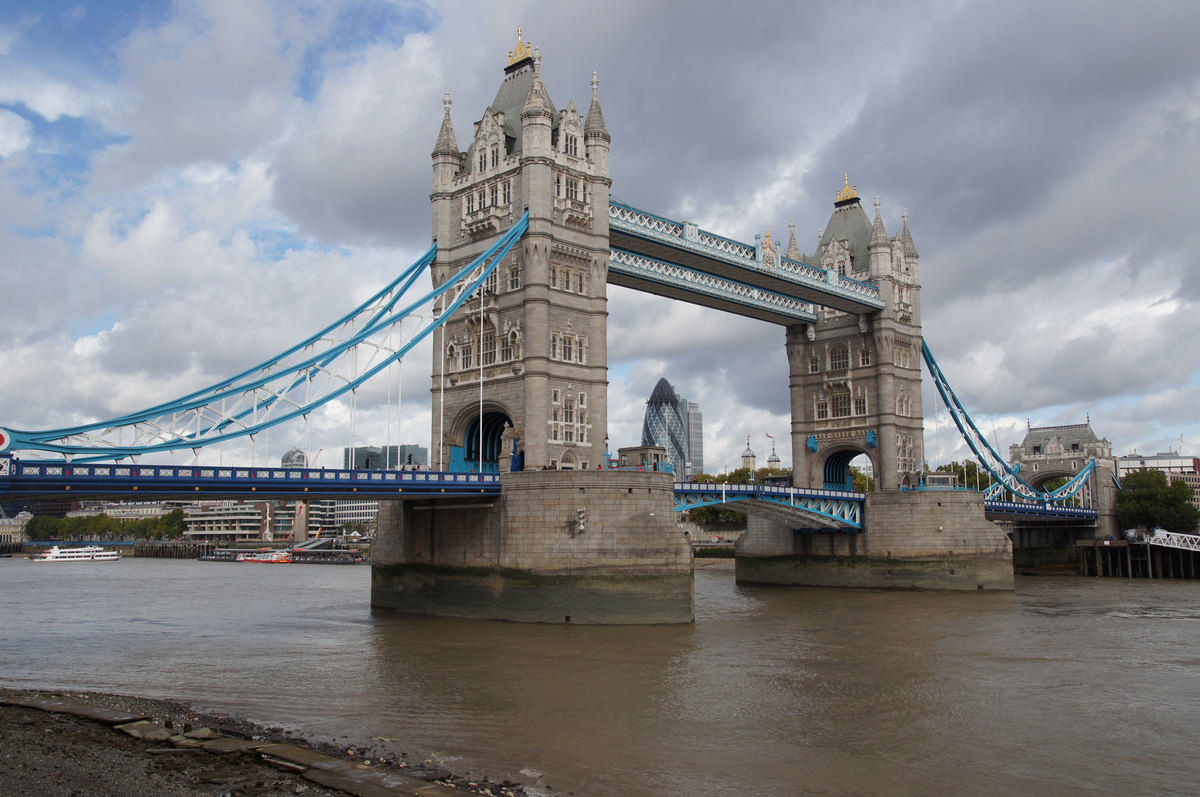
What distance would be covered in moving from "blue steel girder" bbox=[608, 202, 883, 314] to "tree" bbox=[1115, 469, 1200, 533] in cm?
3015

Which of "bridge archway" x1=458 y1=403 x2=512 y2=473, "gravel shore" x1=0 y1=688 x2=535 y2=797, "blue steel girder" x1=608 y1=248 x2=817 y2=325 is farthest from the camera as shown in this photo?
"blue steel girder" x1=608 y1=248 x2=817 y2=325

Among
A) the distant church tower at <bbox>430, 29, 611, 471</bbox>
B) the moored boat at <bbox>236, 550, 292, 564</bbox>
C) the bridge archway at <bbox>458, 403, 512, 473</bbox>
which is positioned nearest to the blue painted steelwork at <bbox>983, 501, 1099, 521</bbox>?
the distant church tower at <bbox>430, 29, 611, 471</bbox>

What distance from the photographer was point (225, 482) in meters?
29.2

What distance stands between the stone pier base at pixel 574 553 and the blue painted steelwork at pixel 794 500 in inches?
283

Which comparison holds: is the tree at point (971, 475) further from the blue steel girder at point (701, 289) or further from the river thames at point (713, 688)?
the river thames at point (713, 688)

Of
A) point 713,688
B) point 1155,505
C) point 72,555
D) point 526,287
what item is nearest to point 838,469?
point 1155,505

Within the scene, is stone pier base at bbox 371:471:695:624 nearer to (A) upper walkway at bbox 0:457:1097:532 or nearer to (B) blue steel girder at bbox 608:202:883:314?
(A) upper walkway at bbox 0:457:1097:532

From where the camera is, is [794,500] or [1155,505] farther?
[1155,505]

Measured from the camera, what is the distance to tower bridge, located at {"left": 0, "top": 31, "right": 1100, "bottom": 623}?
34.2 meters

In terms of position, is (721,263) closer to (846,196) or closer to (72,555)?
(846,196)

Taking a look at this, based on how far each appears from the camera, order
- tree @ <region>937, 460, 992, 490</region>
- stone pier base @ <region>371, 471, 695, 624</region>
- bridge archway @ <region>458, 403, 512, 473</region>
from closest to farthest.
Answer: stone pier base @ <region>371, 471, 695, 624</region> < bridge archway @ <region>458, 403, 512, 473</region> < tree @ <region>937, 460, 992, 490</region>

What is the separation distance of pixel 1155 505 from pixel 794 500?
36982 millimetres

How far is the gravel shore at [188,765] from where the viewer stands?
13023mm

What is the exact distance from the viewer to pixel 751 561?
59156 millimetres
